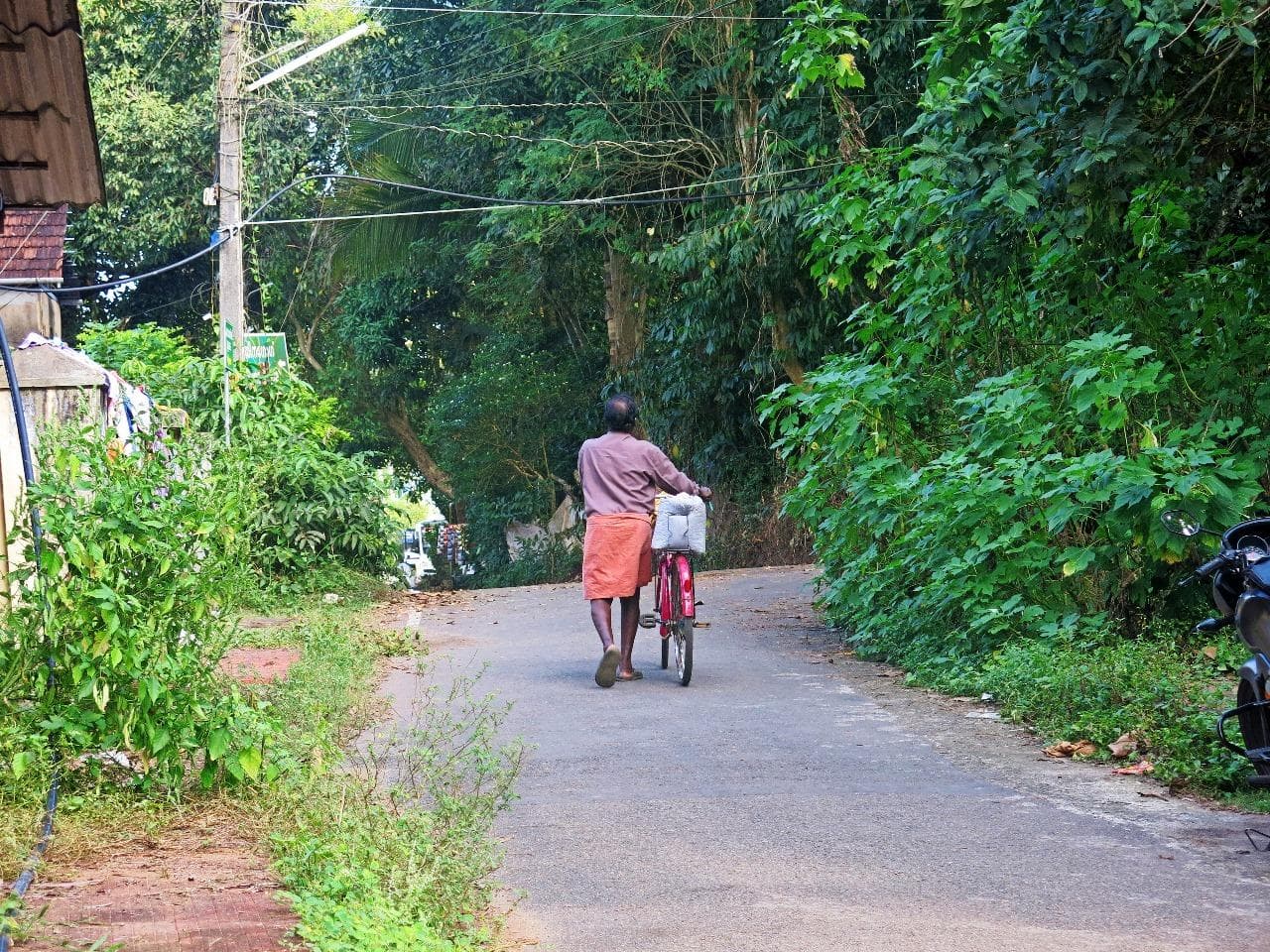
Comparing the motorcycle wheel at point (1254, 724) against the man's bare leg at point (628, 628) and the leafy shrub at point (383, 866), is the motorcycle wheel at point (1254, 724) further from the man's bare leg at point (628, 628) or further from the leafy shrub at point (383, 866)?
the man's bare leg at point (628, 628)

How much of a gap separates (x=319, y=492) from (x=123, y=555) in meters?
12.4

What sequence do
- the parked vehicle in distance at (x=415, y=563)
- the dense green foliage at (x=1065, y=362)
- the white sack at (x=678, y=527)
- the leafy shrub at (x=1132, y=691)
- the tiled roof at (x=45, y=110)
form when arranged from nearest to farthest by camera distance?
1. the tiled roof at (x=45, y=110)
2. the leafy shrub at (x=1132, y=691)
3. the dense green foliage at (x=1065, y=362)
4. the white sack at (x=678, y=527)
5. the parked vehicle in distance at (x=415, y=563)

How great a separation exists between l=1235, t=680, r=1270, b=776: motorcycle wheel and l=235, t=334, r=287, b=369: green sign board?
51.1 ft

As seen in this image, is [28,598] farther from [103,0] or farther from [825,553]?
[103,0]

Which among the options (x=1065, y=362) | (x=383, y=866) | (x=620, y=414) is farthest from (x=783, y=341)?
(x=383, y=866)

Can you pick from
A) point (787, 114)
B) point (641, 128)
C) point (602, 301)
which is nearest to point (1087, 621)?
point (787, 114)

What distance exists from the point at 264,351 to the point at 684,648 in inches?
446

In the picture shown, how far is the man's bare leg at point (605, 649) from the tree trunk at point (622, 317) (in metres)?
17.8

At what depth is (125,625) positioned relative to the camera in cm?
650

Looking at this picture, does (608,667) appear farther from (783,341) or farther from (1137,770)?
(783,341)

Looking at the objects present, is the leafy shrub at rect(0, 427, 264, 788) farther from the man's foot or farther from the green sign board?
the green sign board

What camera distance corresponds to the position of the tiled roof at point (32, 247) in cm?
2020

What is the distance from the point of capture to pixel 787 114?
2142 centimetres

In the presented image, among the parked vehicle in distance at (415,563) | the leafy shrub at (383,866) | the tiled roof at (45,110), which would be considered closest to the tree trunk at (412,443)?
the parked vehicle in distance at (415,563)
